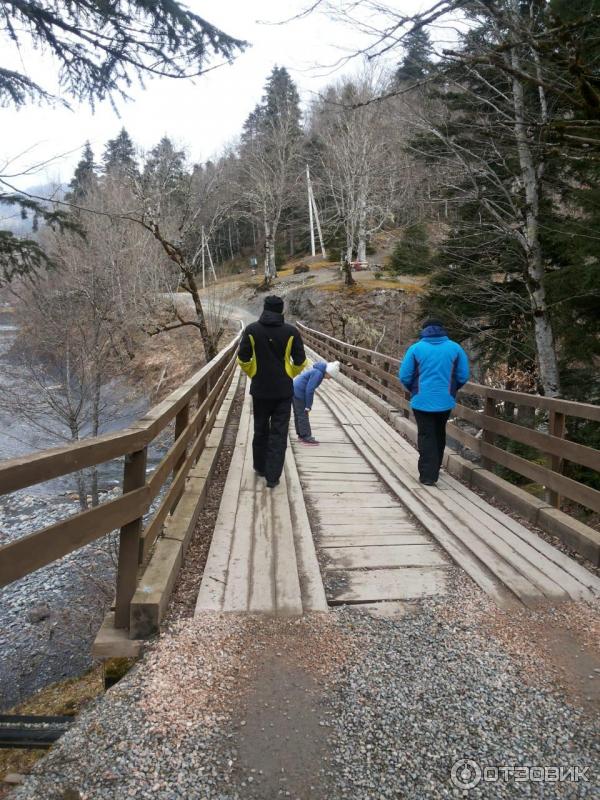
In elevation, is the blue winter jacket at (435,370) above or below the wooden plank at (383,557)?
above

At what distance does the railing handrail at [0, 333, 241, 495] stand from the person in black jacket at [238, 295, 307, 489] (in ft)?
5.13

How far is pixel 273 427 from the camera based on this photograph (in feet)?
16.1

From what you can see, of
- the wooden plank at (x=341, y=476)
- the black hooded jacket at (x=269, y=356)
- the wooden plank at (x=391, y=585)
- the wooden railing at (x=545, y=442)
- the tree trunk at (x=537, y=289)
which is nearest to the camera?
the wooden plank at (x=391, y=585)

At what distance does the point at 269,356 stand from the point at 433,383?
1724mm

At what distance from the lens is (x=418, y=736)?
6.88 feet

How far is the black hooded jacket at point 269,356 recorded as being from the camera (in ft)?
15.9

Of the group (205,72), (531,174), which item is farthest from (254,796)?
(531,174)

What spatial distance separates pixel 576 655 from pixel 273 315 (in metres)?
3.50

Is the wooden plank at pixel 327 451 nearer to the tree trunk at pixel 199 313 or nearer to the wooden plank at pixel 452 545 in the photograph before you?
the wooden plank at pixel 452 545

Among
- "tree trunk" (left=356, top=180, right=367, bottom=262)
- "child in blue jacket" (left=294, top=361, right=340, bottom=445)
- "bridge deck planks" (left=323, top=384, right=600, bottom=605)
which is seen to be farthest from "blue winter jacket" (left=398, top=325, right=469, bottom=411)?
"tree trunk" (left=356, top=180, right=367, bottom=262)

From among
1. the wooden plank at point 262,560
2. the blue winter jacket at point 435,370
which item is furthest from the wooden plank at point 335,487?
the blue winter jacket at point 435,370

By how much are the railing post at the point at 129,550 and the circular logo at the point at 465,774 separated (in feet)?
5.62

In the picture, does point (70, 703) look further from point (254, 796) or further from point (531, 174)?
point (531, 174)

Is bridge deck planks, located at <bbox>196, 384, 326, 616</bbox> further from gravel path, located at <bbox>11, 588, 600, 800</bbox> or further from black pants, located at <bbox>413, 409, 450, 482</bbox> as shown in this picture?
black pants, located at <bbox>413, 409, 450, 482</bbox>
